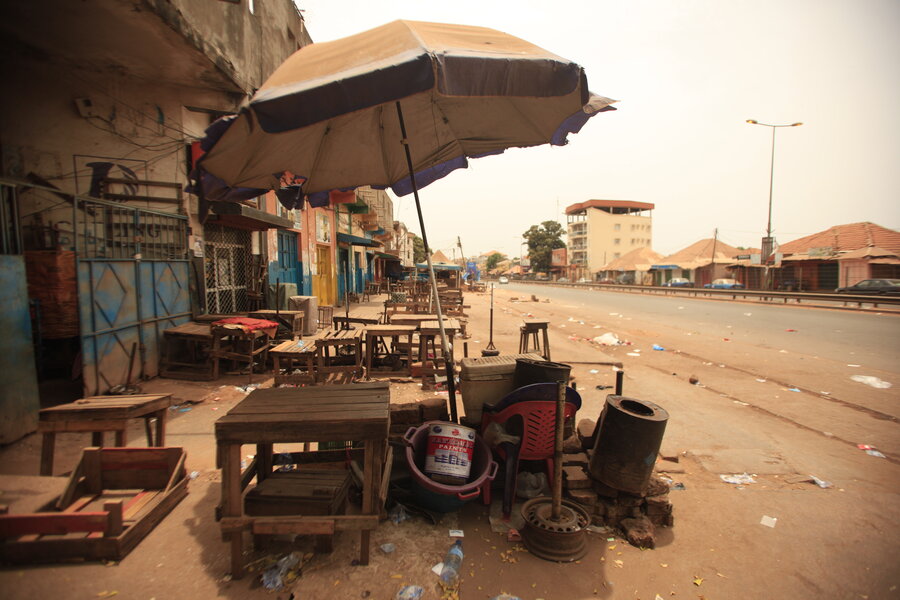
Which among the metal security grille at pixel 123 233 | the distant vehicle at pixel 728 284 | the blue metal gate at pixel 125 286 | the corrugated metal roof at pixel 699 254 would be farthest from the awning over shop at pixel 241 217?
the corrugated metal roof at pixel 699 254

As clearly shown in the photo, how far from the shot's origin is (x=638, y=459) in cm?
282

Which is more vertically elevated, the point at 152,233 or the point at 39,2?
the point at 39,2

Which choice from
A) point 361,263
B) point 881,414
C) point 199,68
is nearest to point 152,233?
point 199,68

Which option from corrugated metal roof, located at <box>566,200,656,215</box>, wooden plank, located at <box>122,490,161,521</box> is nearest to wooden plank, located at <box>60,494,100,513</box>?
wooden plank, located at <box>122,490,161,521</box>

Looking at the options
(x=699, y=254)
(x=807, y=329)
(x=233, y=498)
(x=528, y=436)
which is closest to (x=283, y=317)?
(x=233, y=498)

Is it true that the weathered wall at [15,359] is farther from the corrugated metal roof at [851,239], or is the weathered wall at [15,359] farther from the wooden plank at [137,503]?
the corrugated metal roof at [851,239]

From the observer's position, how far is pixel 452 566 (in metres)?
2.46

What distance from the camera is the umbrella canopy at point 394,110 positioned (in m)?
2.13

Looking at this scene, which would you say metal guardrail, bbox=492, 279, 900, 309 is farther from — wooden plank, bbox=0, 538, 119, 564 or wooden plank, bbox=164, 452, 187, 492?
wooden plank, bbox=0, 538, 119, 564

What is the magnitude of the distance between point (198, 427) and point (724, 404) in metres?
6.97

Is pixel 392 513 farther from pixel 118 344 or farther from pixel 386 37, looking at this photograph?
pixel 118 344

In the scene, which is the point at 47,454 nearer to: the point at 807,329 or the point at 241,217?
the point at 241,217

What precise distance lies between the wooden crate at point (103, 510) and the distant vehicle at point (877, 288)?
111 ft

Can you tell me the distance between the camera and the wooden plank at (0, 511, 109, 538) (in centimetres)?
240
